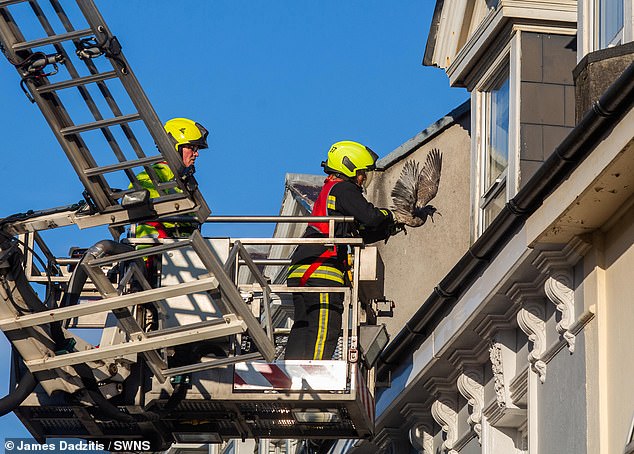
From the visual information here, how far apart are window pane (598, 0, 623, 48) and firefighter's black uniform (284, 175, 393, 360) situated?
2.36m

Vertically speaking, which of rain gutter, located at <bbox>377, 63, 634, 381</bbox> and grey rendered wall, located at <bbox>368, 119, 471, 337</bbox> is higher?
grey rendered wall, located at <bbox>368, 119, 471, 337</bbox>

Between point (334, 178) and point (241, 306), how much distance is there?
2845 millimetres

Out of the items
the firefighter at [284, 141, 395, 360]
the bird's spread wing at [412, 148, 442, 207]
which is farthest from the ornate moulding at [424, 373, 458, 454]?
the bird's spread wing at [412, 148, 442, 207]

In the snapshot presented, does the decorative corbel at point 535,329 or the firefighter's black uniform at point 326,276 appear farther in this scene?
the firefighter's black uniform at point 326,276

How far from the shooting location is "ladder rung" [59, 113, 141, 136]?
11.8m

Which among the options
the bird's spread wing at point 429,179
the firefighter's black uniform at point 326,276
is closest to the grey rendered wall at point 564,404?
the firefighter's black uniform at point 326,276

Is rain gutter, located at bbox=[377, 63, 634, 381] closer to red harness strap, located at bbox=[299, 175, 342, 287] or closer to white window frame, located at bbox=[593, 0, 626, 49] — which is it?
red harness strap, located at bbox=[299, 175, 342, 287]

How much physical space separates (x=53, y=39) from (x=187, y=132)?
275 cm

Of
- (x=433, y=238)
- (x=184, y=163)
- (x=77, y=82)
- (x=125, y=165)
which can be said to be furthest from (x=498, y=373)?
(x=433, y=238)

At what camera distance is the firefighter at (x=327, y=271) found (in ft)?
46.6

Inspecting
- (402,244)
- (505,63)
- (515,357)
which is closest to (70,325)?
(515,357)

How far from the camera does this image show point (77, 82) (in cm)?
1185

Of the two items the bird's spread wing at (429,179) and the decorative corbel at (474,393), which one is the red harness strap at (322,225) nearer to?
the decorative corbel at (474,393)

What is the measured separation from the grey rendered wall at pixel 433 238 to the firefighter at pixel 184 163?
4442 mm
